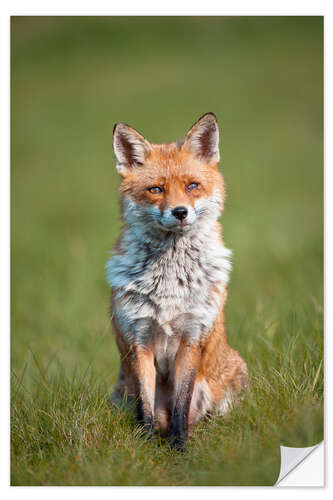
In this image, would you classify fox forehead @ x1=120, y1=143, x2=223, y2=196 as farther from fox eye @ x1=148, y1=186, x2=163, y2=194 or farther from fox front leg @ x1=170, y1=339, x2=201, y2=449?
fox front leg @ x1=170, y1=339, x2=201, y2=449

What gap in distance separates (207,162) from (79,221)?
23.2 feet

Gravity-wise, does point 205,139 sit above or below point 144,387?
above

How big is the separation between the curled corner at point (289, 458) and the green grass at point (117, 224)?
0.06 metres

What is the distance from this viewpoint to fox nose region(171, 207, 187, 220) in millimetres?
3213

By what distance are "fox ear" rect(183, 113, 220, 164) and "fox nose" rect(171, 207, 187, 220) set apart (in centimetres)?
56

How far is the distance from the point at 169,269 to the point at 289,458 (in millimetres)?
1482

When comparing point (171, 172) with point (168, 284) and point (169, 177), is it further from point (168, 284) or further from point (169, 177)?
point (168, 284)

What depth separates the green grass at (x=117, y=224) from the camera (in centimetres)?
337

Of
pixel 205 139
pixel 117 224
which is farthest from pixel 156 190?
pixel 117 224

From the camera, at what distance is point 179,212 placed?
321 centimetres

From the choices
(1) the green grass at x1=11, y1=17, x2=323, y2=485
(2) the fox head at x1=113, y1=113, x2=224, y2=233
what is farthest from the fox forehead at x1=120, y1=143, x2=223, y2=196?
(1) the green grass at x1=11, y1=17, x2=323, y2=485

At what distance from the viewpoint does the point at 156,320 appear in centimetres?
349
